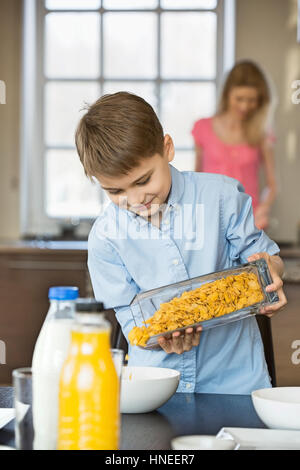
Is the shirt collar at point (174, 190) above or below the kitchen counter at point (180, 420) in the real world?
above

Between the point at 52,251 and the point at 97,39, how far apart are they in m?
1.48

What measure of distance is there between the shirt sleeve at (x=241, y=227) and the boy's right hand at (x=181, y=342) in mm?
253

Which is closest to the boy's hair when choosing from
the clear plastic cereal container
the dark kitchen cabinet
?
the clear plastic cereal container

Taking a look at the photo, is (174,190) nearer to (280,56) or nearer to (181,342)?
(181,342)

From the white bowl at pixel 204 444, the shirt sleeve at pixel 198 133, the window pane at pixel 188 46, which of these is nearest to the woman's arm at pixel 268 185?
the shirt sleeve at pixel 198 133

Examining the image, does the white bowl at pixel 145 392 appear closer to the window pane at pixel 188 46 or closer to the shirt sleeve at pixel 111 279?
the shirt sleeve at pixel 111 279

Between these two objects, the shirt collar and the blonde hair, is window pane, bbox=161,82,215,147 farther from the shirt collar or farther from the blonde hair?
the shirt collar

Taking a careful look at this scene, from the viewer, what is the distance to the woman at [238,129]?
3477 millimetres

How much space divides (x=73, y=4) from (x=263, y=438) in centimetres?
367

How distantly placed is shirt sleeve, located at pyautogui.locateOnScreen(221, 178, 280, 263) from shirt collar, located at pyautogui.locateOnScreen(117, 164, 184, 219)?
91mm

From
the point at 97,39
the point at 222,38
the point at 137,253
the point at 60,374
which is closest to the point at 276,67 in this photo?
the point at 222,38

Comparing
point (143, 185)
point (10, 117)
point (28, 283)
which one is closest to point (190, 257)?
point (143, 185)

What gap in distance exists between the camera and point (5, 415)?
1.02 metres

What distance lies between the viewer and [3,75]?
4.04m
